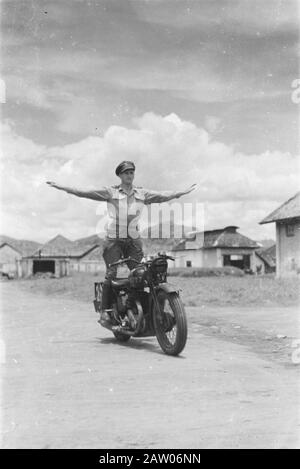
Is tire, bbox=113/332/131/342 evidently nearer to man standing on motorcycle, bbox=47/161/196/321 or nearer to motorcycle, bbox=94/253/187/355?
motorcycle, bbox=94/253/187/355

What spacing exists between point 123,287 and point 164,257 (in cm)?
80

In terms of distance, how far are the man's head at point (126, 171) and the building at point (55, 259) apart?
220ft

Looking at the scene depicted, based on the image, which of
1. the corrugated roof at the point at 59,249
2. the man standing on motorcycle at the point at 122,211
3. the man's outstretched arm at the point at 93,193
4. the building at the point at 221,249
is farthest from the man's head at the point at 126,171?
the corrugated roof at the point at 59,249

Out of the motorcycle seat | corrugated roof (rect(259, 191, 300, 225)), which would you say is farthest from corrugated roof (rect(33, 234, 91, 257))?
the motorcycle seat

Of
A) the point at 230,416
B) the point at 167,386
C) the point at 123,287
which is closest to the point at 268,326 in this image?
the point at 123,287

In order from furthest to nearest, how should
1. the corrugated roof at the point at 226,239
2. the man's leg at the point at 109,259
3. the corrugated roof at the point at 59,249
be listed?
the corrugated roof at the point at 59,249
the corrugated roof at the point at 226,239
the man's leg at the point at 109,259

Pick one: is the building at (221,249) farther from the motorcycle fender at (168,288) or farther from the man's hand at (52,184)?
the motorcycle fender at (168,288)

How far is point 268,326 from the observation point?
8.27 metres

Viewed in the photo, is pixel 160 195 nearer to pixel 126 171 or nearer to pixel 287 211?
pixel 126 171

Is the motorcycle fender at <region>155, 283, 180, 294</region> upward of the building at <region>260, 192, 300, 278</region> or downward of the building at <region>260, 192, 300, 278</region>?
downward

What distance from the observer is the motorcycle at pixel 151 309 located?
5.58 m

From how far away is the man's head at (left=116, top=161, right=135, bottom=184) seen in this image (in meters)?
6.45

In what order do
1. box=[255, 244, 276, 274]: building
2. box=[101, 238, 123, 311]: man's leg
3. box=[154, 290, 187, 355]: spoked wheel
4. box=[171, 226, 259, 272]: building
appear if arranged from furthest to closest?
1. box=[255, 244, 276, 274]: building
2. box=[171, 226, 259, 272]: building
3. box=[101, 238, 123, 311]: man's leg
4. box=[154, 290, 187, 355]: spoked wheel
